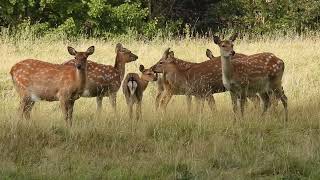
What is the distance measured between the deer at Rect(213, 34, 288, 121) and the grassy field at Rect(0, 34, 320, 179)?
12.8 inches

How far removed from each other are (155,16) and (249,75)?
18.9 metres

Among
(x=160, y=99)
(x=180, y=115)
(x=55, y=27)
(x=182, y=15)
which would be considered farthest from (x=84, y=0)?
(x=180, y=115)

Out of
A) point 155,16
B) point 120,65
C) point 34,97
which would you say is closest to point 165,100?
point 120,65

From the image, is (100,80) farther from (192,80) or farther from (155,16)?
(155,16)

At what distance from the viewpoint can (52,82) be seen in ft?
33.6

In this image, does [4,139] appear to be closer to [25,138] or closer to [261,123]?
[25,138]

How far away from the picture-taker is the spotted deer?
37.8 feet

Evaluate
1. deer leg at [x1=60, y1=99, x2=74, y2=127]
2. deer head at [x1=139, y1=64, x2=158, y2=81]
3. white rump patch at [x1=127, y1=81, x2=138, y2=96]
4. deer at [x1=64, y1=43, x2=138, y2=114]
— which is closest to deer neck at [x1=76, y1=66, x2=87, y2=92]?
deer leg at [x1=60, y1=99, x2=74, y2=127]

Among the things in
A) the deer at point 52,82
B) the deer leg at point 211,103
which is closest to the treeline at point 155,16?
the deer leg at point 211,103

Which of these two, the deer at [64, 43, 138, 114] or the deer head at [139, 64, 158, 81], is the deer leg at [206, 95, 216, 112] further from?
the deer at [64, 43, 138, 114]

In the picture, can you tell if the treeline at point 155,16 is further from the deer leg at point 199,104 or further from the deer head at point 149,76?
the deer leg at point 199,104

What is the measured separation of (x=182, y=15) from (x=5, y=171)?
23767mm

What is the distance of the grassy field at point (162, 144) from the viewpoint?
7.69m

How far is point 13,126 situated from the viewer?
8.91m
